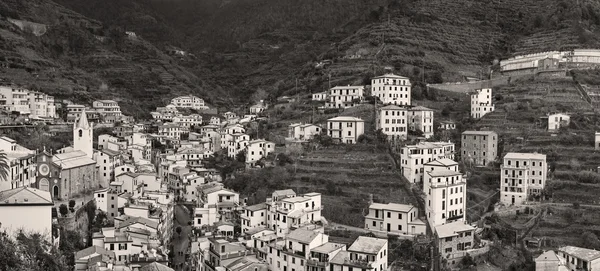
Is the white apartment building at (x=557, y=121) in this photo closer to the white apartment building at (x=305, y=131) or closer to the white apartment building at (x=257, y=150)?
the white apartment building at (x=305, y=131)

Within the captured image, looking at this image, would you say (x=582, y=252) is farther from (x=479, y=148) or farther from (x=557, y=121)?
(x=557, y=121)

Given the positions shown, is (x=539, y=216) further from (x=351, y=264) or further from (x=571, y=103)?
(x=571, y=103)

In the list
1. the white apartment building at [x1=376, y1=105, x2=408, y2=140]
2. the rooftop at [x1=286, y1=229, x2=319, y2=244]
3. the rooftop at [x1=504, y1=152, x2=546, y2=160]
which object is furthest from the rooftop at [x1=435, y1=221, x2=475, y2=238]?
the white apartment building at [x1=376, y1=105, x2=408, y2=140]

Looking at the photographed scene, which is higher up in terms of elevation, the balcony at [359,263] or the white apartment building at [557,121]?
the white apartment building at [557,121]

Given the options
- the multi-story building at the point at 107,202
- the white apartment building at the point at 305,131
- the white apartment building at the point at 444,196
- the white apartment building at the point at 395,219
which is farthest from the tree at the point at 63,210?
the white apartment building at the point at 444,196

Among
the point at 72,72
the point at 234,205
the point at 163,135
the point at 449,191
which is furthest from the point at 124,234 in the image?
the point at 72,72

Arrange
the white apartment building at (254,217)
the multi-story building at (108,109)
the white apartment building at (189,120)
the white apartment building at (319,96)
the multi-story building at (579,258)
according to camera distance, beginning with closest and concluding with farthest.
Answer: the multi-story building at (579,258) → the white apartment building at (254,217) → the white apartment building at (319,96) → the multi-story building at (108,109) → the white apartment building at (189,120)
